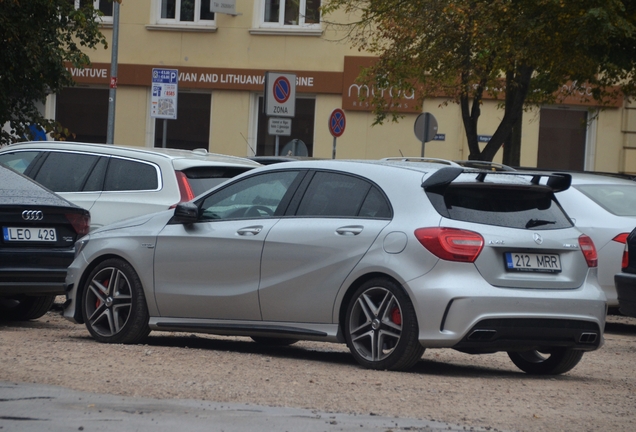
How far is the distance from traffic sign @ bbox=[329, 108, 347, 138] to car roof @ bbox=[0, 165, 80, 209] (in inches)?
671

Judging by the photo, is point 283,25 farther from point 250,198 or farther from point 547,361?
point 547,361

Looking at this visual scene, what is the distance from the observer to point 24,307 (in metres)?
11.2

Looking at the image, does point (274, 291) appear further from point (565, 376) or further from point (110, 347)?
point (565, 376)

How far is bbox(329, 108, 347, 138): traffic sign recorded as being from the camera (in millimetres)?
27359

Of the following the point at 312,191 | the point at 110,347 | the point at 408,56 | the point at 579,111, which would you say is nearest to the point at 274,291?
the point at 312,191

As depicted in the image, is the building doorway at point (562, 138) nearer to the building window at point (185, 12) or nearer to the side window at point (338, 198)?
the building window at point (185, 12)

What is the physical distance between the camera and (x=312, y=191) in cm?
859

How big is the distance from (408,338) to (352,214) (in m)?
1.03

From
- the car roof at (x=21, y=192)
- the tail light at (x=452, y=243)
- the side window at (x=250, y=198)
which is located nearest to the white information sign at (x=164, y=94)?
the car roof at (x=21, y=192)

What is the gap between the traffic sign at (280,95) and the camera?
21359 millimetres

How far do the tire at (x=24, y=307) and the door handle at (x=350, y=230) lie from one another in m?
4.00

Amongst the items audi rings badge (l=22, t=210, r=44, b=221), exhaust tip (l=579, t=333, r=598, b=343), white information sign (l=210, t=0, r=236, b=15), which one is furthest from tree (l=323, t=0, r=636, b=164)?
exhaust tip (l=579, t=333, r=598, b=343)

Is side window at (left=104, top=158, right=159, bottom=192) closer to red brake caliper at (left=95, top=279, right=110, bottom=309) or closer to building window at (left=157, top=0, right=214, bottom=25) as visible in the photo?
red brake caliper at (left=95, top=279, right=110, bottom=309)

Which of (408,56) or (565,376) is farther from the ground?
(408,56)
